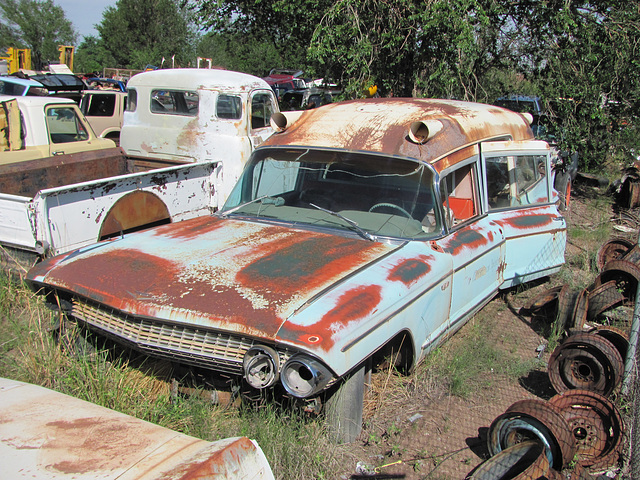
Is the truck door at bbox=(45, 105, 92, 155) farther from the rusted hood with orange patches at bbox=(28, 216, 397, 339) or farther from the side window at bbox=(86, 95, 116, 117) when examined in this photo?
the side window at bbox=(86, 95, 116, 117)

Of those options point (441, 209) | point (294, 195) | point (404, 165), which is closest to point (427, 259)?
point (441, 209)

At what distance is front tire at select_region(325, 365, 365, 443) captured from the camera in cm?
315

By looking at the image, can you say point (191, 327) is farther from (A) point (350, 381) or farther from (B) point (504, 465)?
(B) point (504, 465)

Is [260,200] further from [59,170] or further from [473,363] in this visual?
[59,170]

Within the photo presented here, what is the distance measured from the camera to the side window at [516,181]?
496 centimetres

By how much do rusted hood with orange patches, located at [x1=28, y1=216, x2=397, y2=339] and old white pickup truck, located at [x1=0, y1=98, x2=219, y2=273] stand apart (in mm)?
1599

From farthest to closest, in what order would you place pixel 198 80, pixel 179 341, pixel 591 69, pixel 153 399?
pixel 591 69
pixel 198 80
pixel 153 399
pixel 179 341

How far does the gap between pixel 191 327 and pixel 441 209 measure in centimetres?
210

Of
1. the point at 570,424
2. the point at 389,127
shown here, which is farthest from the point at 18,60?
the point at 570,424

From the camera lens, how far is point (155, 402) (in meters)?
3.47

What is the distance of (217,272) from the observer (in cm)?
331

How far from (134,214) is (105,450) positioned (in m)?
4.29

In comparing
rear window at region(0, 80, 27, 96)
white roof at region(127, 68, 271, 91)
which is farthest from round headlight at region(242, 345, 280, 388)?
Answer: rear window at region(0, 80, 27, 96)

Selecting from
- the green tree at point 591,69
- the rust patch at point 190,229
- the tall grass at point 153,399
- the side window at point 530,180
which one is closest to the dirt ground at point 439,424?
the tall grass at point 153,399
